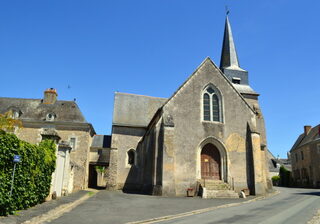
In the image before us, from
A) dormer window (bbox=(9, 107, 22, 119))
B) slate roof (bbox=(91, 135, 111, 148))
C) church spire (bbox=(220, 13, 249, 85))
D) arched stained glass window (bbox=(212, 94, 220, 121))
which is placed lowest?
slate roof (bbox=(91, 135, 111, 148))

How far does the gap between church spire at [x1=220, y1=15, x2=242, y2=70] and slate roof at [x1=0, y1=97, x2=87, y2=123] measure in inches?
662

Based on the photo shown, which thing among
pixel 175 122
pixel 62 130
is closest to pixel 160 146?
pixel 175 122

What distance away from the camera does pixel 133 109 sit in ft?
97.5

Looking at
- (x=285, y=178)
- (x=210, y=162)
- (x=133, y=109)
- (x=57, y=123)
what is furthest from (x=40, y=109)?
(x=285, y=178)

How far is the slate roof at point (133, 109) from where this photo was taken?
2803cm

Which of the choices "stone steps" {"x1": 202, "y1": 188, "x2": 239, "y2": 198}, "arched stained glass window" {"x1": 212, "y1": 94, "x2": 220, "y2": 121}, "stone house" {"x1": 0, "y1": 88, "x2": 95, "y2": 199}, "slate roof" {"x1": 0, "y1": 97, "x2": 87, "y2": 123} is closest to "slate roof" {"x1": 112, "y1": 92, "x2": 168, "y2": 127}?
"stone house" {"x1": 0, "y1": 88, "x2": 95, "y2": 199}

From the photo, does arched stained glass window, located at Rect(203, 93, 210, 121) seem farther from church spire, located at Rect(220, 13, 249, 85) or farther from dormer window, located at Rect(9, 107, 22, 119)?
dormer window, located at Rect(9, 107, 22, 119)

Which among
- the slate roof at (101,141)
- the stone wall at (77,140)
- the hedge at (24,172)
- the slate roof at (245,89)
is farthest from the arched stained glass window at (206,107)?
the slate roof at (101,141)

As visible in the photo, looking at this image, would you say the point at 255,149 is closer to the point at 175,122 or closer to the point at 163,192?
the point at 175,122

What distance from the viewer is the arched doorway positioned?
1925 cm

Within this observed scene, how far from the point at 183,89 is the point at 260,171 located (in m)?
8.11

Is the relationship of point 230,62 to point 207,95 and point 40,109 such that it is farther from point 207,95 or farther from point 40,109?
point 40,109

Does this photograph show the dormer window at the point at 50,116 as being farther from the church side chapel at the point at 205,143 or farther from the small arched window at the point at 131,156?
the church side chapel at the point at 205,143

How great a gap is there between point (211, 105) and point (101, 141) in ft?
53.6
